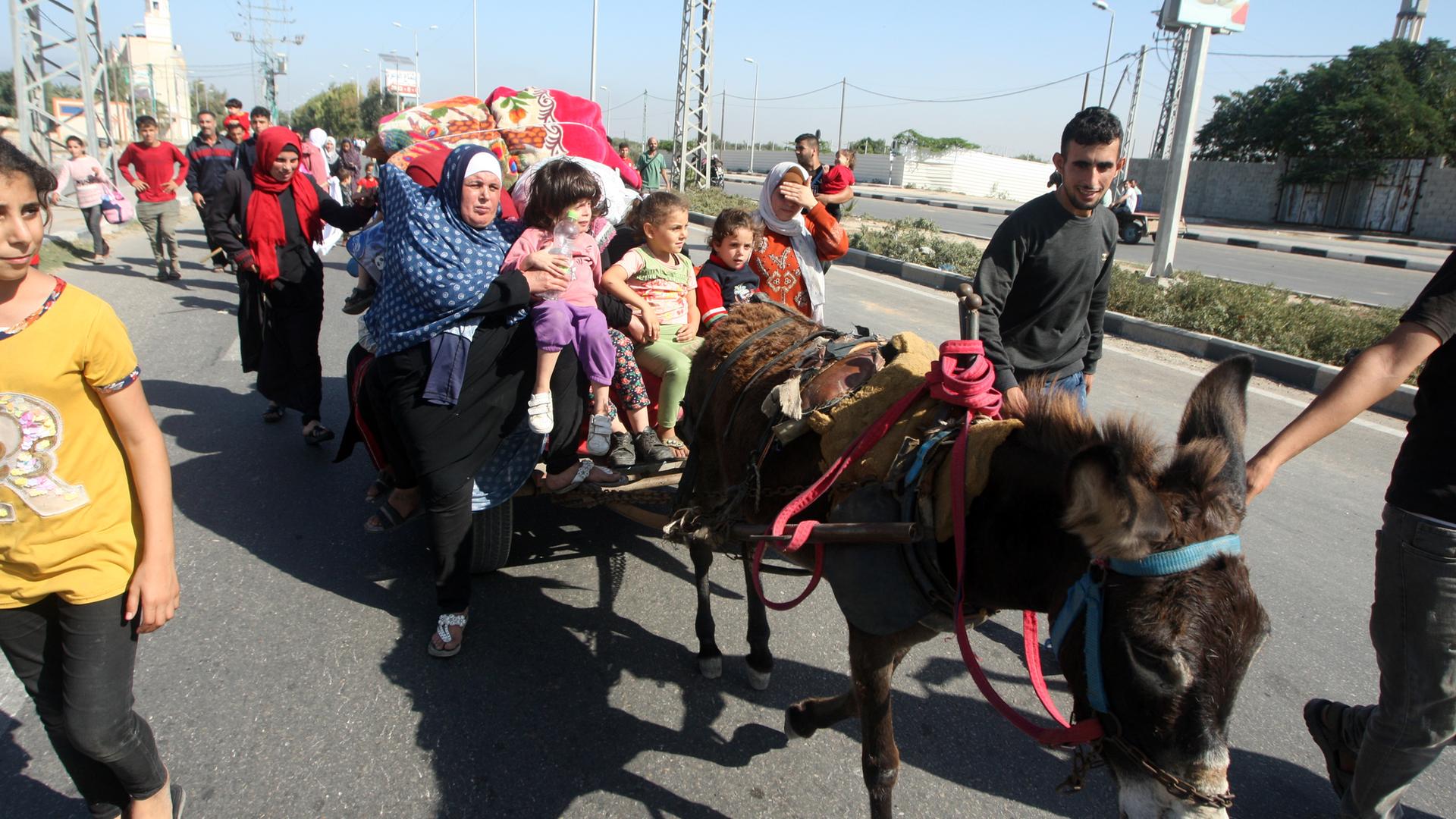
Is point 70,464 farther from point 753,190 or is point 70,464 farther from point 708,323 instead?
point 753,190

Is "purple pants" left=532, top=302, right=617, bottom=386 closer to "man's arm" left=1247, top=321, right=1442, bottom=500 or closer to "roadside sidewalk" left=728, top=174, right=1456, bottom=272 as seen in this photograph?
"man's arm" left=1247, top=321, right=1442, bottom=500

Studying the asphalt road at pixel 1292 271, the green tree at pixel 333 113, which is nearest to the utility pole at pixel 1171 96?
the asphalt road at pixel 1292 271

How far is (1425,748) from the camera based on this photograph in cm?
229

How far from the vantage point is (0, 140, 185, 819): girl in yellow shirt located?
181 cm

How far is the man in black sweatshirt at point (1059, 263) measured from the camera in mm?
3102

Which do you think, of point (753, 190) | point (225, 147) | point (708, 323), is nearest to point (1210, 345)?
point (708, 323)

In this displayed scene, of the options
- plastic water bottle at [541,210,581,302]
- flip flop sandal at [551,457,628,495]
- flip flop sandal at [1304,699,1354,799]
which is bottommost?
flip flop sandal at [1304,699,1354,799]

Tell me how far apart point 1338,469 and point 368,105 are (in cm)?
8233

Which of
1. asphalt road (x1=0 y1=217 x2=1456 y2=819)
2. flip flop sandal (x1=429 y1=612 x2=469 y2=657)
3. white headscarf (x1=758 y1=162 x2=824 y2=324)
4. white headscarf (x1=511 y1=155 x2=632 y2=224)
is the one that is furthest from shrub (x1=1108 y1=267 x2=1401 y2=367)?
flip flop sandal (x1=429 y1=612 x2=469 y2=657)

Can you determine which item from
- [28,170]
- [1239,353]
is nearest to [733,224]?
[28,170]

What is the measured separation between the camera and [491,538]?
3660 mm

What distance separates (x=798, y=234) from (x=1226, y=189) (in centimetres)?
3786

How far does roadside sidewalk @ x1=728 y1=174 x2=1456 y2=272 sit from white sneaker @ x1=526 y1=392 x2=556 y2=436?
22.0 meters

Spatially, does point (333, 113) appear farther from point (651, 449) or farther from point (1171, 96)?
point (651, 449)
